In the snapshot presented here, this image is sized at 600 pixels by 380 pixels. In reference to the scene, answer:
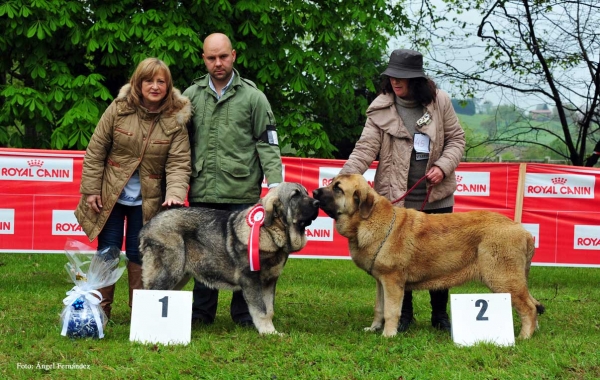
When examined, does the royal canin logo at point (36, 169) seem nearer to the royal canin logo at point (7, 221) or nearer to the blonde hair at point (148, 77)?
the royal canin logo at point (7, 221)

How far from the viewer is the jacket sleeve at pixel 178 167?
5.25 m

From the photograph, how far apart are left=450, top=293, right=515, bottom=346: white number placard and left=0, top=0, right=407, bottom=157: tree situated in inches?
269

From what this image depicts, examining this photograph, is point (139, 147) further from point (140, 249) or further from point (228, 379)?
point (228, 379)

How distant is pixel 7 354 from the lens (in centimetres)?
457

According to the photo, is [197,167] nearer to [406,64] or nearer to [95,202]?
[95,202]

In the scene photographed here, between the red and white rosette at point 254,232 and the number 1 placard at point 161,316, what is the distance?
522 millimetres

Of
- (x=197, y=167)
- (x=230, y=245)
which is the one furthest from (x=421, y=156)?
(x=197, y=167)

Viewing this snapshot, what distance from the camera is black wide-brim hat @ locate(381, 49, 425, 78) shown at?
526 centimetres

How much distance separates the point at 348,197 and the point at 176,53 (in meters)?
6.31

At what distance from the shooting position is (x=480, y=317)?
4.94m

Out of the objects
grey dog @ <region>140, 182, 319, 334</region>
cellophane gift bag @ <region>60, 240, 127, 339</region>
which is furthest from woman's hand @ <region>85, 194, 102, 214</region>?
grey dog @ <region>140, 182, 319, 334</region>

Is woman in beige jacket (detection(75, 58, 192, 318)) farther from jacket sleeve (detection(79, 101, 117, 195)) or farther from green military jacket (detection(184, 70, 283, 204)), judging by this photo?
green military jacket (detection(184, 70, 283, 204))

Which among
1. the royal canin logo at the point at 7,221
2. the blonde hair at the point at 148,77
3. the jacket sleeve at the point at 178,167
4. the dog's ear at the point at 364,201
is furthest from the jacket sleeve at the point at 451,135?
the royal canin logo at the point at 7,221

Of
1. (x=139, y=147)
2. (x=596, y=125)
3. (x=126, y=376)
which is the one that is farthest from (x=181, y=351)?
(x=596, y=125)
